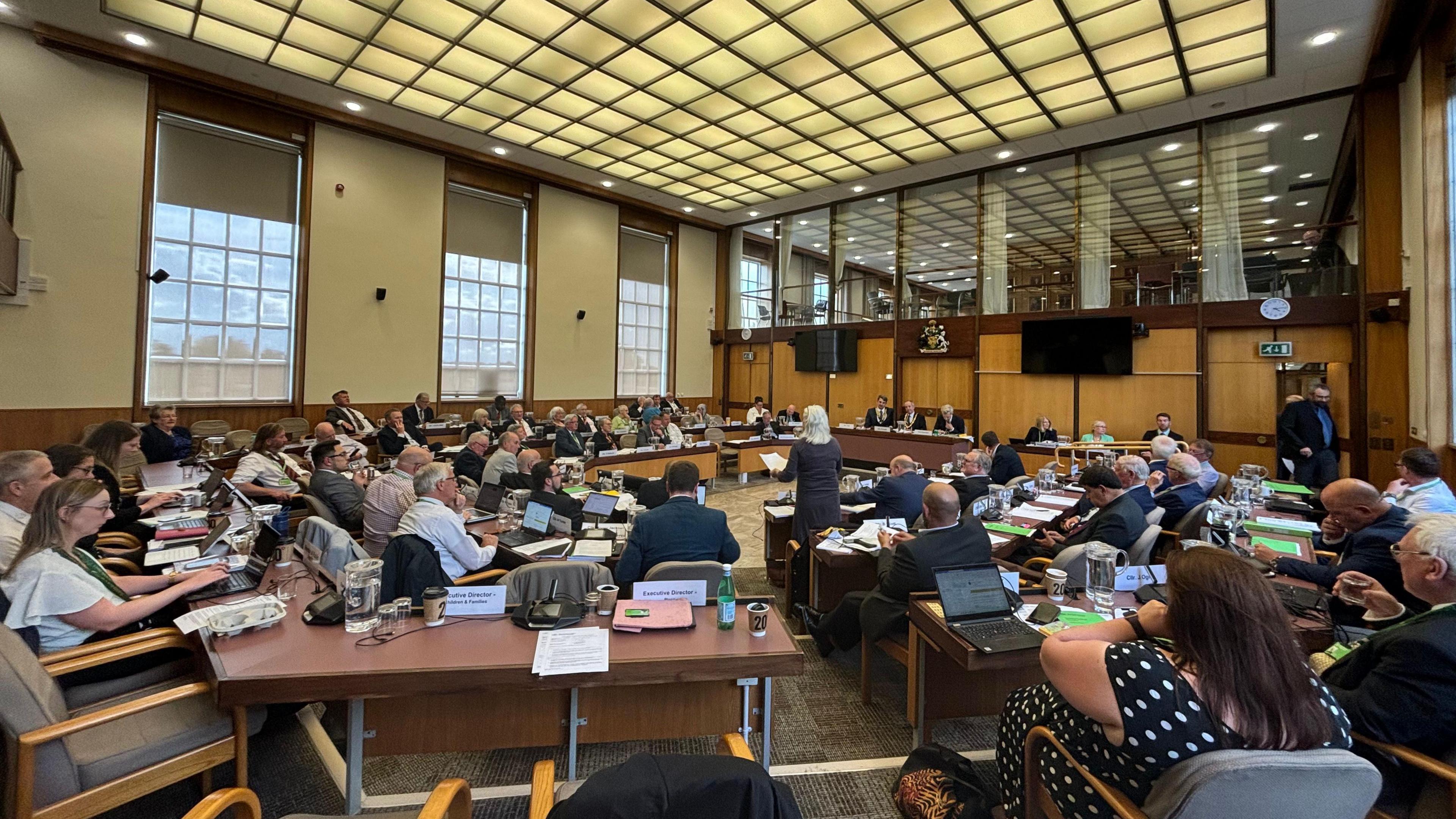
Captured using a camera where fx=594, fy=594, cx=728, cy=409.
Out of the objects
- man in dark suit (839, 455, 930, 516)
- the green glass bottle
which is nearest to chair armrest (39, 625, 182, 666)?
the green glass bottle

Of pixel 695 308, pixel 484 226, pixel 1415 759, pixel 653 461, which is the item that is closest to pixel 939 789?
pixel 1415 759

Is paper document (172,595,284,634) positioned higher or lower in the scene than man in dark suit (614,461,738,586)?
lower

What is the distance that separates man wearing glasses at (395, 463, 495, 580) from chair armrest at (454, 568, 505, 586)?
0.10ft

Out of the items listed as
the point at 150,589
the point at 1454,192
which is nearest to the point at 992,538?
the point at 150,589

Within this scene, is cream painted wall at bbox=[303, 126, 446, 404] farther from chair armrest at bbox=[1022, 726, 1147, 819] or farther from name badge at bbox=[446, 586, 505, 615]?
chair armrest at bbox=[1022, 726, 1147, 819]

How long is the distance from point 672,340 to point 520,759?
39.2 feet

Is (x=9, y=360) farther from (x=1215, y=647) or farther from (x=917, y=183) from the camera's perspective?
(x=917, y=183)

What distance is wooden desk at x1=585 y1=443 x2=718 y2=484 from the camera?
7227 millimetres

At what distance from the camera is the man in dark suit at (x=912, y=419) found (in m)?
10.2

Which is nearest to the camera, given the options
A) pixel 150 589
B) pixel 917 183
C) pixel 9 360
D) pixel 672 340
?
pixel 150 589

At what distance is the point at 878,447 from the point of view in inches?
405

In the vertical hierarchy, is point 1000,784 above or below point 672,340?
below

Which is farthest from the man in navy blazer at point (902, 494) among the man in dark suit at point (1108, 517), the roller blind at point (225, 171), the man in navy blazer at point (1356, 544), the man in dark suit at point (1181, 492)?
the roller blind at point (225, 171)

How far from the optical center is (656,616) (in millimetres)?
2252
